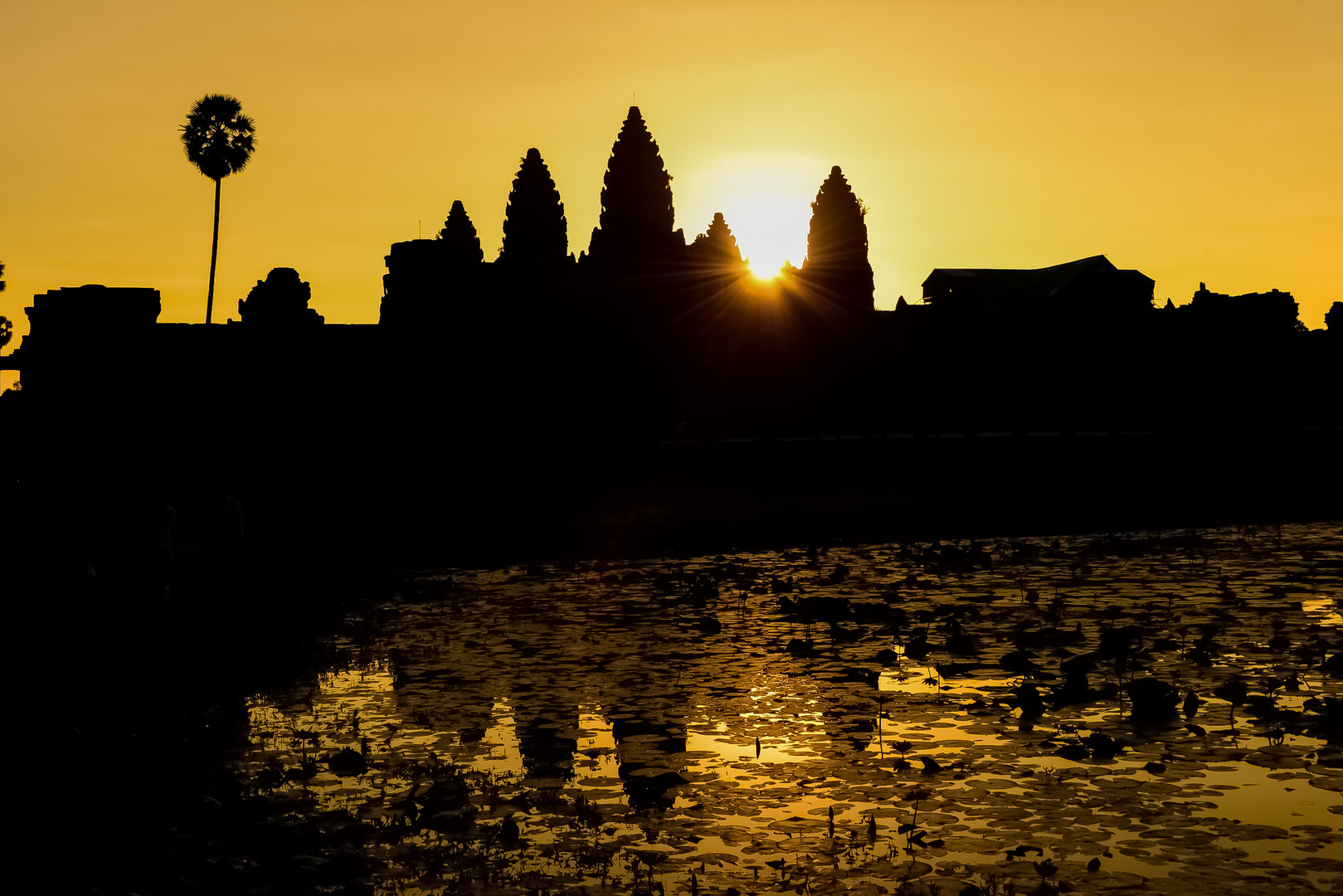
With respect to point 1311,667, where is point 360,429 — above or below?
above

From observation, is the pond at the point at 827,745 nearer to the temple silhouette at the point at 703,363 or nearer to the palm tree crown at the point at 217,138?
the temple silhouette at the point at 703,363

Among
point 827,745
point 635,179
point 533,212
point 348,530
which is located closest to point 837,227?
point 635,179

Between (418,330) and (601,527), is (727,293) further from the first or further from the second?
(601,527)

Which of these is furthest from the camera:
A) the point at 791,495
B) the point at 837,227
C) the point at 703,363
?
the point at 837,227

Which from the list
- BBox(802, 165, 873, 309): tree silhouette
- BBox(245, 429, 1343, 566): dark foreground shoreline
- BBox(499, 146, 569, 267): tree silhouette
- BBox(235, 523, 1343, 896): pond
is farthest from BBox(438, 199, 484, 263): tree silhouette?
BBox(235, 523, 1343, 896): pond

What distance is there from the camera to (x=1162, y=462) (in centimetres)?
3875

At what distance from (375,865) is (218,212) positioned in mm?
61225

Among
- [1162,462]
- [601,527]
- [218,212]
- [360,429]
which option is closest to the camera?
[601,527]

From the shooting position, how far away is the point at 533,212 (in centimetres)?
8300

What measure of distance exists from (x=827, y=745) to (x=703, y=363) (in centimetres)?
3652

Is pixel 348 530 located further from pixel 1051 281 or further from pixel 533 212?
pixel 1051 281

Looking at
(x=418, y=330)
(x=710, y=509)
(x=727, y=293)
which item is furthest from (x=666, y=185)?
(x=710, y=509)

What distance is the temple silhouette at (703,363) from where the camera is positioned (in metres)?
35.6

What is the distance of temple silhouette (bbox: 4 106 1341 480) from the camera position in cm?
3559
